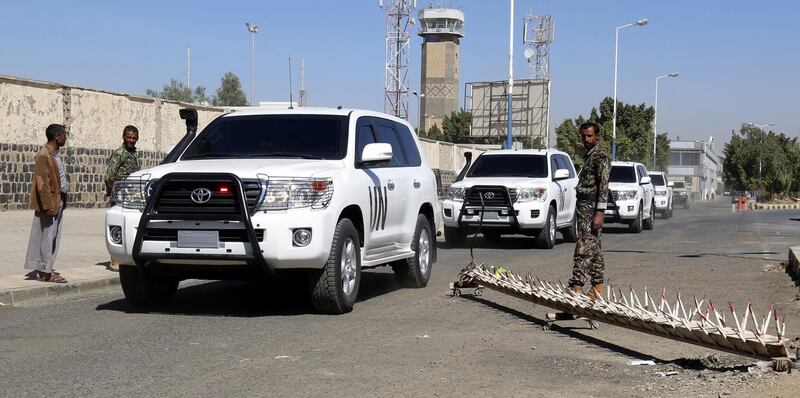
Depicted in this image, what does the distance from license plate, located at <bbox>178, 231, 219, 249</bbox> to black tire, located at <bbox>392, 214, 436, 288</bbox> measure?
3298 mm

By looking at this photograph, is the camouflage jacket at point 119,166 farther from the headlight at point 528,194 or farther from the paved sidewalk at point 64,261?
the headlight at point 528,194

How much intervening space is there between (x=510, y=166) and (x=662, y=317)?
12537 mm

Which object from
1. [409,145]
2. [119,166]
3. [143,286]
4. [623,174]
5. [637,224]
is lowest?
[637,224]

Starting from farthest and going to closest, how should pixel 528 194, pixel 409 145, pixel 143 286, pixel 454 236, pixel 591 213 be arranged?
pixel 454 236, pixel 528 194, pixel 409 145, pixel 591 213, pixel 143 286

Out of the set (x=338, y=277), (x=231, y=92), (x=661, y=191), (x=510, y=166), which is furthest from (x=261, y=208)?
(x=231, y=92)

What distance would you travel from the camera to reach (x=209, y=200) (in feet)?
27.5

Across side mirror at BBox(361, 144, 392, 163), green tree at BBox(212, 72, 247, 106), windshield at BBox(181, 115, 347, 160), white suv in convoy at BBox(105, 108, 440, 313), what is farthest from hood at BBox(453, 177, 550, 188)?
green tree at BBox(212, 72, 247, 106)

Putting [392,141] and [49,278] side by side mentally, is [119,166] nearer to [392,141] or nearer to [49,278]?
[49,278]

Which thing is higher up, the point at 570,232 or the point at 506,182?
the point at 506,182

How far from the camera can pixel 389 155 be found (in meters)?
9.62

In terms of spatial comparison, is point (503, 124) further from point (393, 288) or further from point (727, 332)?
point (727, 332)

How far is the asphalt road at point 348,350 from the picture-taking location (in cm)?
593

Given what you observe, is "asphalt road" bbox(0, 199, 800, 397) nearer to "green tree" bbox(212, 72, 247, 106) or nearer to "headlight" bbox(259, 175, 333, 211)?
"headlight" bbox(259, 175, 333, 211)

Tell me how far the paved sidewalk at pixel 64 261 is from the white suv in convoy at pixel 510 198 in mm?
6653
